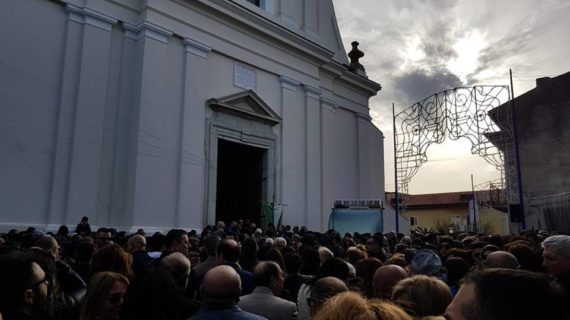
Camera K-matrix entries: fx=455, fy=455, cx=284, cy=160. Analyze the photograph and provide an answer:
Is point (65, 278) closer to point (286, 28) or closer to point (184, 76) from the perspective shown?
point (184, 76)

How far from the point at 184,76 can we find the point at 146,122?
7.35 ft

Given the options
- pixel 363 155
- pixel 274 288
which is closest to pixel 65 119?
pixel 274 288

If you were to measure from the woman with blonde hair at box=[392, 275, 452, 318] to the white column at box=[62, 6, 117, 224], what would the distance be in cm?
1118

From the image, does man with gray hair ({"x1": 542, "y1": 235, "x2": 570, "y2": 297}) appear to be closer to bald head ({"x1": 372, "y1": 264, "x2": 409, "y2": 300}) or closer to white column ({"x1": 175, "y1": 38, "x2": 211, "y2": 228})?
bald head ({"x1": 372, "y1": 264, "x2": 409, "y2": 300})

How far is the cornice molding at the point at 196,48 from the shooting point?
1484 cm

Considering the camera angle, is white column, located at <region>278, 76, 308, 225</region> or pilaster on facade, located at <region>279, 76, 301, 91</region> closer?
white column, located at <region>278, 76, 308, 225</region>

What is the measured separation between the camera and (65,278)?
142 inches

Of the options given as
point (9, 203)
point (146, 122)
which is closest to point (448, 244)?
point (146, 122)

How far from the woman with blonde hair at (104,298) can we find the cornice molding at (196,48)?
1285 centimetres

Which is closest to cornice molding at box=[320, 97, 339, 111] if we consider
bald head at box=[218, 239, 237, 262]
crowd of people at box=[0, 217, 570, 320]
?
crowd of people at box=[0, 217, 570, 320]

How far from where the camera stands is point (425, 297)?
107 inches

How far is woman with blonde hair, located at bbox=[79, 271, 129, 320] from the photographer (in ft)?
9.21

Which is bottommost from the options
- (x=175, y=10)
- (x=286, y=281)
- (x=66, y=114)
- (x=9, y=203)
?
(x=286, y=281)

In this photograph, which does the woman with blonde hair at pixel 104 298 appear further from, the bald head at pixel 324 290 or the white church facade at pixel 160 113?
the white church facade at pixel 160 113
